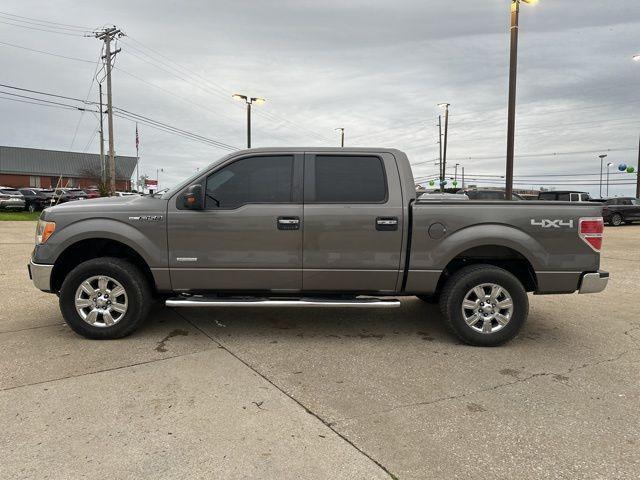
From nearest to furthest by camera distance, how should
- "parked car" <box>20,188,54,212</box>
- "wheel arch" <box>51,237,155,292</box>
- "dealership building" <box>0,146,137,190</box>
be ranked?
"wheel arch" <box>51,237,155,292</box>, "parked car" <box>20,188,54,212</box>, "dealership building" <box>0,146,137,190</box>

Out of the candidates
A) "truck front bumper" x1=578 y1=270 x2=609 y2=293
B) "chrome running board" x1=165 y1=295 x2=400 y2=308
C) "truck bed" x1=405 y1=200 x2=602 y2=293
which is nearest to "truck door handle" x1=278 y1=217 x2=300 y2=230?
"chrome running board" x1=165 y1=295 x2=400 y2=308

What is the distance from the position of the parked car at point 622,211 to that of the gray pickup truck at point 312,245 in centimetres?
2169

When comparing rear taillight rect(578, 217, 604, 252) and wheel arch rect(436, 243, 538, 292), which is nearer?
rear taillight rect(578, 217, 604, 252)

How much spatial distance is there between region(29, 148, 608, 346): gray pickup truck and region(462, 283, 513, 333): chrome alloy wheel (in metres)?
0.01

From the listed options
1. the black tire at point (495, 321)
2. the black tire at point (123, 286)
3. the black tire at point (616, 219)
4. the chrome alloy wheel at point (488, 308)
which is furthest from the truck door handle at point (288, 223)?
the black tire at point (616, 219)

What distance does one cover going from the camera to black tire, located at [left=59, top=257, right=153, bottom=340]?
15.1 ft

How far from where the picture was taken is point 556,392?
361 cm

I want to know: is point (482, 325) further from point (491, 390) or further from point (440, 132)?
point (440, 132)

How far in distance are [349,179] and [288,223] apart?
0.79m

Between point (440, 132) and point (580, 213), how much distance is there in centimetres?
4137

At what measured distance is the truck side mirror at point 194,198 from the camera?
4543 millimetres

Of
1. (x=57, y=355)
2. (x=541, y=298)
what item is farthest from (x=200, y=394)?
(x=541, y=298)

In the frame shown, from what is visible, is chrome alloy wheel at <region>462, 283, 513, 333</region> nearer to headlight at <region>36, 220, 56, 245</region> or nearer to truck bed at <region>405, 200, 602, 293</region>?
truck bed at <region>405, 200, 602, 293</region>

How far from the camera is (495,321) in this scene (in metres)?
4.64
